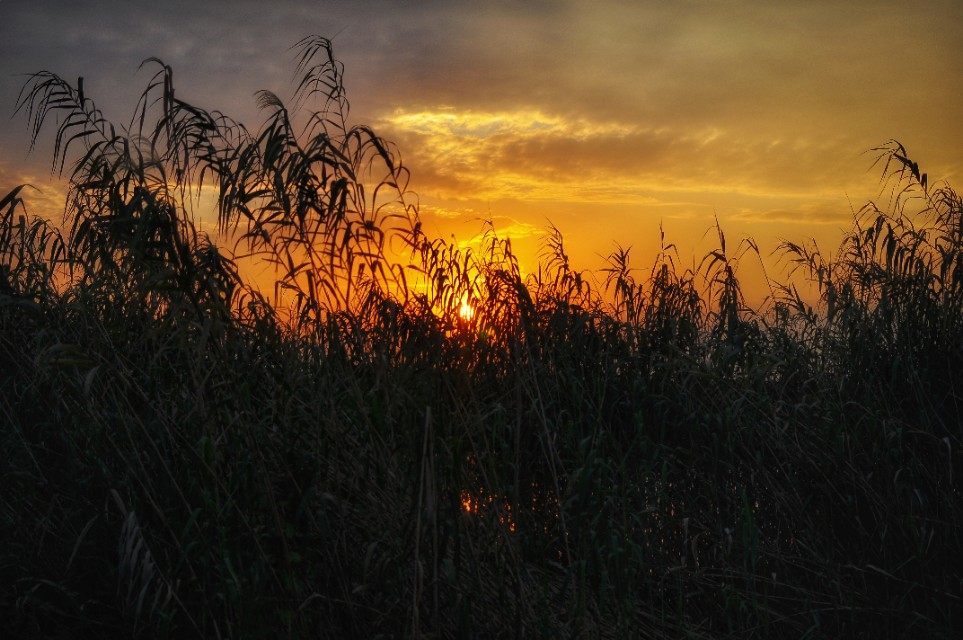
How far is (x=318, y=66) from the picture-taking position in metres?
3.36

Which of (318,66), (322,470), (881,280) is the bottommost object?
(322,470)

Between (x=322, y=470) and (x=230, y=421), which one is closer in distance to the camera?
(x=230, y=421)

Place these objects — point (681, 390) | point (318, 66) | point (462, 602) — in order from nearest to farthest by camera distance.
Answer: point (462, 602), point (318, 66), point (681, 390)

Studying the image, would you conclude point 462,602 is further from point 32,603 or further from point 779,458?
point 779,458

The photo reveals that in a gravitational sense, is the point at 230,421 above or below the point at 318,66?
below

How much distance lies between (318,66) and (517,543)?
220cm

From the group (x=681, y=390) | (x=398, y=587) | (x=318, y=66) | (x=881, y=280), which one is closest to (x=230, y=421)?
(x=398, y=587)

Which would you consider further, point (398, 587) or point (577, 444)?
point (577, 444)

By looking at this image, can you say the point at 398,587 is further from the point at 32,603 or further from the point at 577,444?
the point at 577,444

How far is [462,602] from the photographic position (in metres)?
2.79

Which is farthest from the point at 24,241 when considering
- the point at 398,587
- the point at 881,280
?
the point at 881,280

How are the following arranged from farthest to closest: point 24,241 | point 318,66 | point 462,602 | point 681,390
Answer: point 24,241
point 681,390
point 318,66
point 462,602

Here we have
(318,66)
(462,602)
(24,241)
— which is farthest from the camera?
(24,241)

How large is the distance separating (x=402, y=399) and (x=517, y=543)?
0.72 m
